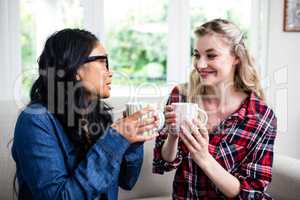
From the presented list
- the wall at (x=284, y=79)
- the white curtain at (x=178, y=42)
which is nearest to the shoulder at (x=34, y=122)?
the white curtain at (x=178, y=42)

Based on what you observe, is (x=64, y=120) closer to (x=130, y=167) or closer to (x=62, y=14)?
(x=130, y=167)

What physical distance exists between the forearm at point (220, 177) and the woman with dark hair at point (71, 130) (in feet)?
0.74

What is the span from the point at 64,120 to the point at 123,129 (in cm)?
21

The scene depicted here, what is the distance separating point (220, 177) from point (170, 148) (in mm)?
206

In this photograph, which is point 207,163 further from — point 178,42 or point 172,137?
point 178,42

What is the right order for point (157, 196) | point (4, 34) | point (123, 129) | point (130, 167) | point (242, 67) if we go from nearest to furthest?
1. point (123, 129)
2. point (130, 167)
3. point (242, 67)
4. point (157, 196)
5. point (4, 34)

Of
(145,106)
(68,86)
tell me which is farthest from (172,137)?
(68,86)

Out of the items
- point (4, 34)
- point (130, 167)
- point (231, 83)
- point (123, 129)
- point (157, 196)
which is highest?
point (4, 34)

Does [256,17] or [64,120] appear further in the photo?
[256,17]

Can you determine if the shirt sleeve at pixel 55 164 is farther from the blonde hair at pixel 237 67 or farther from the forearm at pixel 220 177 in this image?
the blonde hair at pixel 237 67


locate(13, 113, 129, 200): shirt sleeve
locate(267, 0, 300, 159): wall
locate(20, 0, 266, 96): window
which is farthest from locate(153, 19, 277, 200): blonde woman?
locate(267, 0, 300, 159): wall

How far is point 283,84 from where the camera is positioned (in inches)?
106

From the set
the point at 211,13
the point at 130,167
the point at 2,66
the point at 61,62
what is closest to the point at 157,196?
the point at 130,167

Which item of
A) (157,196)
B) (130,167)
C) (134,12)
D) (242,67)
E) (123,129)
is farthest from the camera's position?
(134,12)
